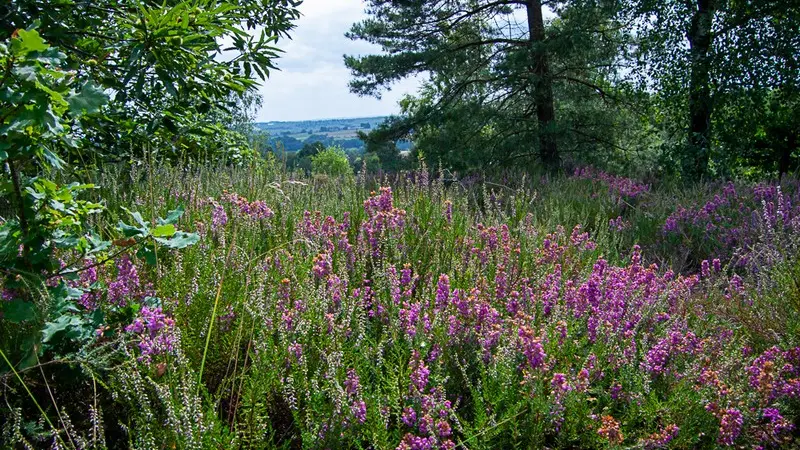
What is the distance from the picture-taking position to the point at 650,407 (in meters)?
2.11

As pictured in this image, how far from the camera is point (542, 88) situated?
11031 millimetres

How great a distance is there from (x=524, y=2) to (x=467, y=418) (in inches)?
442

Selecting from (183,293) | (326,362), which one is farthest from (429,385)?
(183,293)

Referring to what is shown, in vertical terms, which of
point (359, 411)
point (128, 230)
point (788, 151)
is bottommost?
point (788, 151)

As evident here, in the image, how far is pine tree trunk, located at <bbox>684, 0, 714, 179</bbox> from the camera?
9258 mm

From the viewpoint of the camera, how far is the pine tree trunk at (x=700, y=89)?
9258 millimetres

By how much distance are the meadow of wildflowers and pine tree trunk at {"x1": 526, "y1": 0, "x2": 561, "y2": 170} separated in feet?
25.9

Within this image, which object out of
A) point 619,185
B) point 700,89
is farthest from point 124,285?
point 700,89

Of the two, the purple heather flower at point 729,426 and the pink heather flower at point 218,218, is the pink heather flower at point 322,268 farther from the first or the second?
the purple heather flower at point 729,426

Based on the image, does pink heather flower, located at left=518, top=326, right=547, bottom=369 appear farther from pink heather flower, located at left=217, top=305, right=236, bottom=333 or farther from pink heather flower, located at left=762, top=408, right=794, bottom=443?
pink heather flower, located at left=217, top=305, right=236, bottom=333

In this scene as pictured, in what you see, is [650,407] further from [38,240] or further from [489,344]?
[38,240]

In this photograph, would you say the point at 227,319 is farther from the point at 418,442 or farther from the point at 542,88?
the point at 542,88

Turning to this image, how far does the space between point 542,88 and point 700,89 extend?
277 centimetres

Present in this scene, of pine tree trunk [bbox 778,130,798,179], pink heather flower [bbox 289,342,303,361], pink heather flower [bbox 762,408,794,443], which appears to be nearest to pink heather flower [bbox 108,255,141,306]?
pink heather flower [bbox 289,342,303,361]
